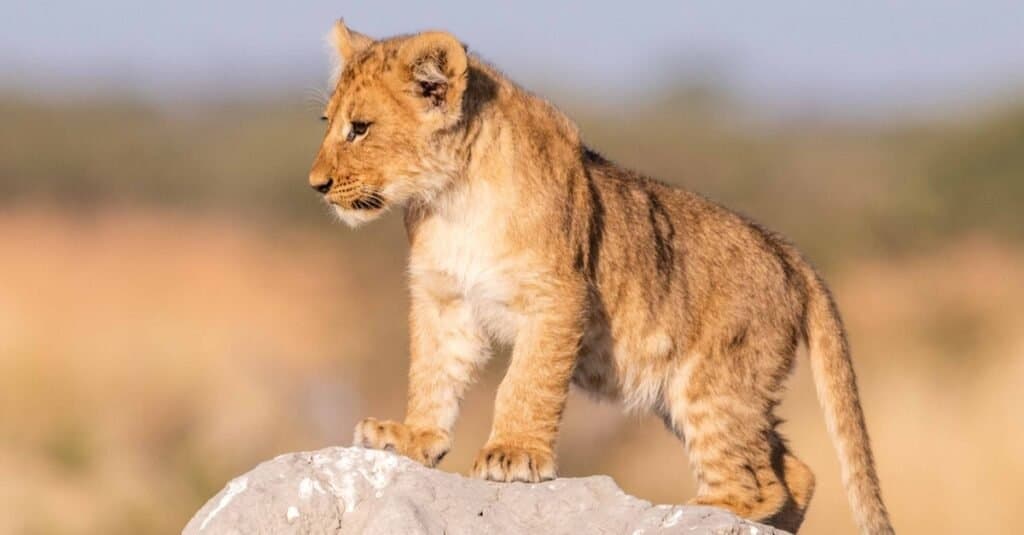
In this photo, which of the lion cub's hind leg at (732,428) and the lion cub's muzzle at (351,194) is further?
the lion cub's hind leg at (732,428)

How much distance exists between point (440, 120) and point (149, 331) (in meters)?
14.6

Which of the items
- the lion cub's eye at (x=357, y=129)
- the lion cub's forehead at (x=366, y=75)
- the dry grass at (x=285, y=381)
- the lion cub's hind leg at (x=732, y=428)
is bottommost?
the dry grass at (x=285, y=381)

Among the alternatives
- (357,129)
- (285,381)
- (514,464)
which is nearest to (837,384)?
(514,464)

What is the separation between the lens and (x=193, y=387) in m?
21.8

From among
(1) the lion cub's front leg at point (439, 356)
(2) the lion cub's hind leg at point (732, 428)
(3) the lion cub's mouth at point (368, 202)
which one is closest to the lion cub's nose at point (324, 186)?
(3) the lion cub's mouth at point (368, 202)

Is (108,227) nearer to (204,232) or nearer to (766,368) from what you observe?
(204,232)

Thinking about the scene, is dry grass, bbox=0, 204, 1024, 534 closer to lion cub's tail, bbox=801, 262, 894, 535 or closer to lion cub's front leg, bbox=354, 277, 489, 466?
lion cub's tail, bbox=801, 262, 894, 535

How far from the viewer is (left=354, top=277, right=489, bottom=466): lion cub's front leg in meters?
9.76

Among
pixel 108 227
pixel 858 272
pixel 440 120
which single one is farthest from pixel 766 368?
pixel 108 227

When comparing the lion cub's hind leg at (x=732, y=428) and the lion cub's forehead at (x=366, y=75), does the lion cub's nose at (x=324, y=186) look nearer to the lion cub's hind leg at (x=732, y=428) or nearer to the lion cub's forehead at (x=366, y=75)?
the lion cub's forehead at (x=366, y=75)

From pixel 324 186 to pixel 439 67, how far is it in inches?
26.3

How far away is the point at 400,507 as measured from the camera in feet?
26.9

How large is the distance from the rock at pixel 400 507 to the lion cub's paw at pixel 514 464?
0.58 meters

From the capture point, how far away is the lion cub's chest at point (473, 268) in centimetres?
956
